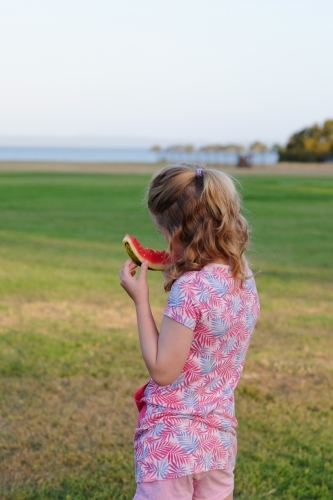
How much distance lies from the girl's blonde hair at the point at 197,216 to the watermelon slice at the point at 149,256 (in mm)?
160

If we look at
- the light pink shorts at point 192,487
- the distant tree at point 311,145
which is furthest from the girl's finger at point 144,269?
the distant tree at point 311,145

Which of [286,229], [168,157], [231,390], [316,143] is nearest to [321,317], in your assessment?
[231,390]

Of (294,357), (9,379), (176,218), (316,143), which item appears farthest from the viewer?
(316,143)

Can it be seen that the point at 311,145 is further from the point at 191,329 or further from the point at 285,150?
the point at 191,329

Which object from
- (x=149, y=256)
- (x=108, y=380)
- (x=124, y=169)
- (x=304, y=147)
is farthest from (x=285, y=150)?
(x=149, y=256)

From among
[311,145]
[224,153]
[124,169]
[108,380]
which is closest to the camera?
[108,380]

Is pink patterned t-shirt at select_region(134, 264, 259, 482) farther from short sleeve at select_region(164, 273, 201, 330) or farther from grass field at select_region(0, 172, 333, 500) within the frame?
grass field at select_region(0, 172, 333, 500)

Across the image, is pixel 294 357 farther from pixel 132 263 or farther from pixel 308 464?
pixel 132 263

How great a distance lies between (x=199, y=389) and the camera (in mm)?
2555

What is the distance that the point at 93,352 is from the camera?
6523mm

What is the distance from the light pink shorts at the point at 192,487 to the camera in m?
2.51

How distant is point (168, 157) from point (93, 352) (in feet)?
330

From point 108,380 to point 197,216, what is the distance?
3502 mm

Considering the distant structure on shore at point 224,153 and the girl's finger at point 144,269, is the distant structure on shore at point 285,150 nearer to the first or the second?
the distant structure on shore at point 224,153
